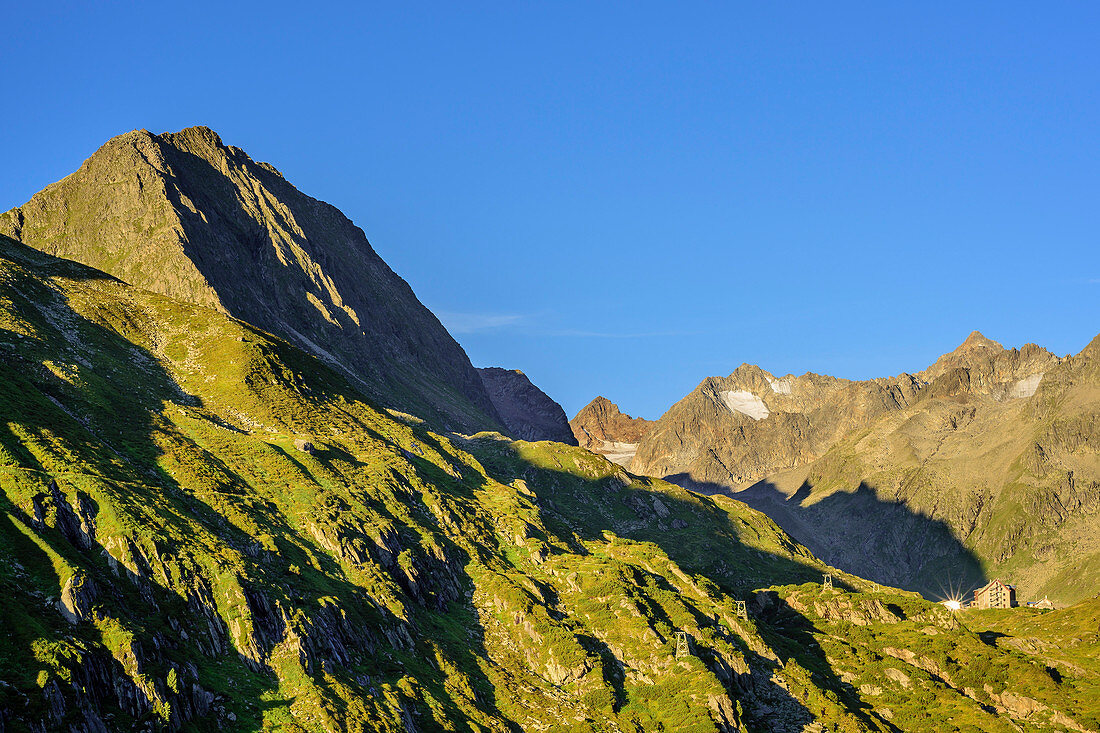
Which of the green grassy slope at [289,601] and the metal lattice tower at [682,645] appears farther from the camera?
the metal lattice tower at [682,645]

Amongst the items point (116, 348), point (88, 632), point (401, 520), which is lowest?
point (88, 632)

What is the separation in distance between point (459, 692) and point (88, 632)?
51.6 metres

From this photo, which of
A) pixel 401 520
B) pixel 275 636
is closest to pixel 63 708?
pixel 275 636

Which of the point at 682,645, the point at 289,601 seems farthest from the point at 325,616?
the point at 682,645

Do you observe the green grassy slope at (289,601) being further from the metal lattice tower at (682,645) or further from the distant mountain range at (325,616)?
the metal lattice tower at (682,645)

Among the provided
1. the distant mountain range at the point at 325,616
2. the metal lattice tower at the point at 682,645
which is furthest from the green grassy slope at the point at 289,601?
the metal lattice tower at the point at 682,645

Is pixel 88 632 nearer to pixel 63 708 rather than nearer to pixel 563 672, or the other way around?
pixel 63 708

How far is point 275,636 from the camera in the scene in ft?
384

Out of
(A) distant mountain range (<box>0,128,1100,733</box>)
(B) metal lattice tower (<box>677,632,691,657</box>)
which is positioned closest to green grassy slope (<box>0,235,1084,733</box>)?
(A) distant mountain range (<box>0,128,1100,733</box>)

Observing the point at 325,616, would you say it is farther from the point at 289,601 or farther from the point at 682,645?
the point at 682,645

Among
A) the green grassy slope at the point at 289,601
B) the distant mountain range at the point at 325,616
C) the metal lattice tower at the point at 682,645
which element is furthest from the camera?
the metal lattice tower at the point at 682,645

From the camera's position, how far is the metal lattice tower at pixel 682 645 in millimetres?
152875

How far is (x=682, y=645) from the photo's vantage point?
6088 inches

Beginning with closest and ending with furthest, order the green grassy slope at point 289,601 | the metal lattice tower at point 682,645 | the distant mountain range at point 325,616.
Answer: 1. the green grassy slope at point 289,601
2. the distant mountain range at point 325,616
3. the metal lattice tower at point 682,645
